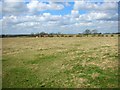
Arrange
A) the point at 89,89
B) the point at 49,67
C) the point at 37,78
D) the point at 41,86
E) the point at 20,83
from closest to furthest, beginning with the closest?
the point at 89,89, the point at 41,86, the point at 20,83, the point at 37,78, the point at 49,67

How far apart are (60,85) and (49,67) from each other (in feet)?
17.7

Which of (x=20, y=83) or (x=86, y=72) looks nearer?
(x=20, y=83)

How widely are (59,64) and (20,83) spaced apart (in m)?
5.94

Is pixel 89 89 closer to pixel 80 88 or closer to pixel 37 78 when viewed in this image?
pixel 80 88

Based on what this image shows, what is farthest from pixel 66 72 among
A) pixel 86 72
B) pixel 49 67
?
pixel 49 67

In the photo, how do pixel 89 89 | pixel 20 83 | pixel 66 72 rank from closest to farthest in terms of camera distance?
pixel 89 89
pixel 20 83
pixel 66 72

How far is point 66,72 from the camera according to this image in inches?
640

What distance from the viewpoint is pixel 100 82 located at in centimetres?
1354

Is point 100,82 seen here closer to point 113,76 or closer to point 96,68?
point 113,76

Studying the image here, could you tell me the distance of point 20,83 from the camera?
14.2m

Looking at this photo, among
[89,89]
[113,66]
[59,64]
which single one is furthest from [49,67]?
[89,89]

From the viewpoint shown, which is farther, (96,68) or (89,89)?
(96,68)

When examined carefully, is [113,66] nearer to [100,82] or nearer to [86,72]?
[86,72]

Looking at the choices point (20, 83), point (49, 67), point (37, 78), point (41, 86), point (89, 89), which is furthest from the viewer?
point (49, 67)
